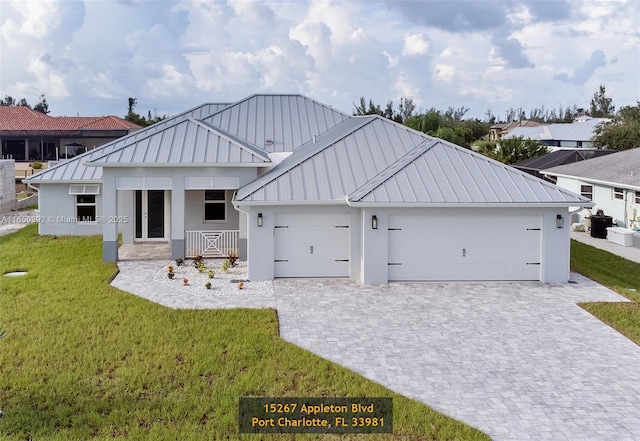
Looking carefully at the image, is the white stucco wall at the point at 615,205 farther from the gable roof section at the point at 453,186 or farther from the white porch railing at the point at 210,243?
the white porch railing at the point at 210,243

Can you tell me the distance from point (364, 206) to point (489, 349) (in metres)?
5.13

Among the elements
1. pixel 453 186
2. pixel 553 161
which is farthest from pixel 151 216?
pixel 553 161

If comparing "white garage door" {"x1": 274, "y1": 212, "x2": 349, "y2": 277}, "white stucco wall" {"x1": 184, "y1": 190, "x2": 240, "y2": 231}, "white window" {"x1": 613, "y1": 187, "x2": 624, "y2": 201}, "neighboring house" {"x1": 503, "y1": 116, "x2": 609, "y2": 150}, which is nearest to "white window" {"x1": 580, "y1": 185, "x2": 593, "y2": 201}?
"white window" {"x1": 613, "y1": 187, "x2": 624, "y2": 201}

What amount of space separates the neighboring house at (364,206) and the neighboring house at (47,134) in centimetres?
3242

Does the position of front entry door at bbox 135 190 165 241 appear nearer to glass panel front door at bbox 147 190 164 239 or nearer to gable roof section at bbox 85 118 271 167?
glass panel front door at bbox 147 190 164 239

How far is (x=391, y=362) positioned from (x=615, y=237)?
16.1 m

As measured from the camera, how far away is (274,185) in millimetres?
14758

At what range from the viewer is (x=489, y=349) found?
9.67 metres

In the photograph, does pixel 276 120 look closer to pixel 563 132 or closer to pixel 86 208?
pixel 86 208

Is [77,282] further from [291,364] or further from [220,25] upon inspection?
[220,25]

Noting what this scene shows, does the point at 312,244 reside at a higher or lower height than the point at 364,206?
lower

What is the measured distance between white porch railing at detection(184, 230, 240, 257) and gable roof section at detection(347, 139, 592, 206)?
5272mm

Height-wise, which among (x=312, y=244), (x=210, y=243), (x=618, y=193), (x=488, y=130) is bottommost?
(x=210, y=243)

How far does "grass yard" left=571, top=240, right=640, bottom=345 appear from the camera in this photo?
11.2 metres
